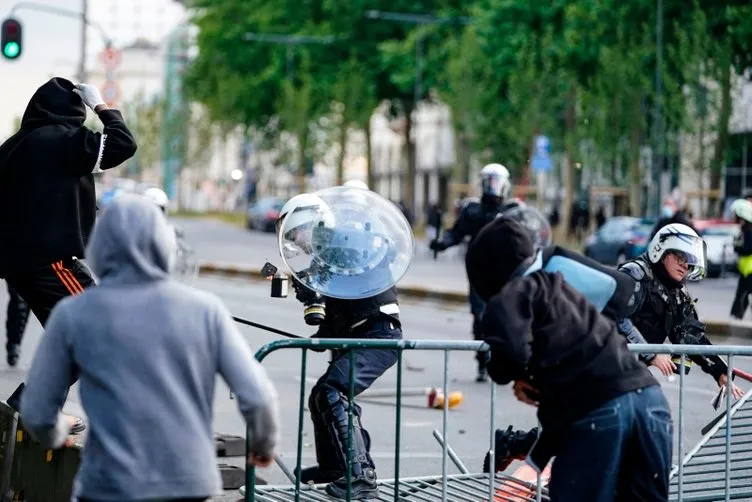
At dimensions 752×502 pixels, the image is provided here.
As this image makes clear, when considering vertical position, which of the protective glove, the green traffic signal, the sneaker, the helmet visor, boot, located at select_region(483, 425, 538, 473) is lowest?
the sneaker

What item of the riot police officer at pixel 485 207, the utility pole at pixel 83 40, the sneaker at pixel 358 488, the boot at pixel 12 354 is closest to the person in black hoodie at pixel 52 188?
the sneaker at pixel 358 488

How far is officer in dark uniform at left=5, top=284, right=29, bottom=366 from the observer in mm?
13485

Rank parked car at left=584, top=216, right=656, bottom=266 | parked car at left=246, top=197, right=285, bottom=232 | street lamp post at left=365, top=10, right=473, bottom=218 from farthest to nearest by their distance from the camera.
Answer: parked car at left=246, top=197, right=285, bottom=232 → street lamp post at left=365, top=10, right=473, bottom=218 → parked car at left=584, top=216, right=656, bottom=266

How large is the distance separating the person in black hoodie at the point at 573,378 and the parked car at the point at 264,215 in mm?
60697

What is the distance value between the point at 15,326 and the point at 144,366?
377 inches

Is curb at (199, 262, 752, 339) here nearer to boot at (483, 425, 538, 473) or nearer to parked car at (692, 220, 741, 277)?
boot at (483, 425, 538, 473)

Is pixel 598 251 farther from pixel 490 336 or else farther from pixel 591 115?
pixel 490 336

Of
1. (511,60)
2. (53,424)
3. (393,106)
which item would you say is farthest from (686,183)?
(53,424)

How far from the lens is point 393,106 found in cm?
6556

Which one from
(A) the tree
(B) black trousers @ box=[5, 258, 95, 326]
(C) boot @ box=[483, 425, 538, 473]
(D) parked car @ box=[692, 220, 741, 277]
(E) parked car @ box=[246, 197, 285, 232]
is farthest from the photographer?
(A) the tree

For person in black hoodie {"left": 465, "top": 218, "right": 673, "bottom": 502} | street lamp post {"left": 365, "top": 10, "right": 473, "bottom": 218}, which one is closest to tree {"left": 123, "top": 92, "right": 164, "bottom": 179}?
street lamp post {"left": 365, "top": 10, "right": 473, "bottom": 218}

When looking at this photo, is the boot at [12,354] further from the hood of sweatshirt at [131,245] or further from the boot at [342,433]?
the hood of sweatshirt at [131,245]

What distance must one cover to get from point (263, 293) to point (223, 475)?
57.6ft

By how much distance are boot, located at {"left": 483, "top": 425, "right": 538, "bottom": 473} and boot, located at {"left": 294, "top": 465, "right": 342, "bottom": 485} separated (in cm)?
116
